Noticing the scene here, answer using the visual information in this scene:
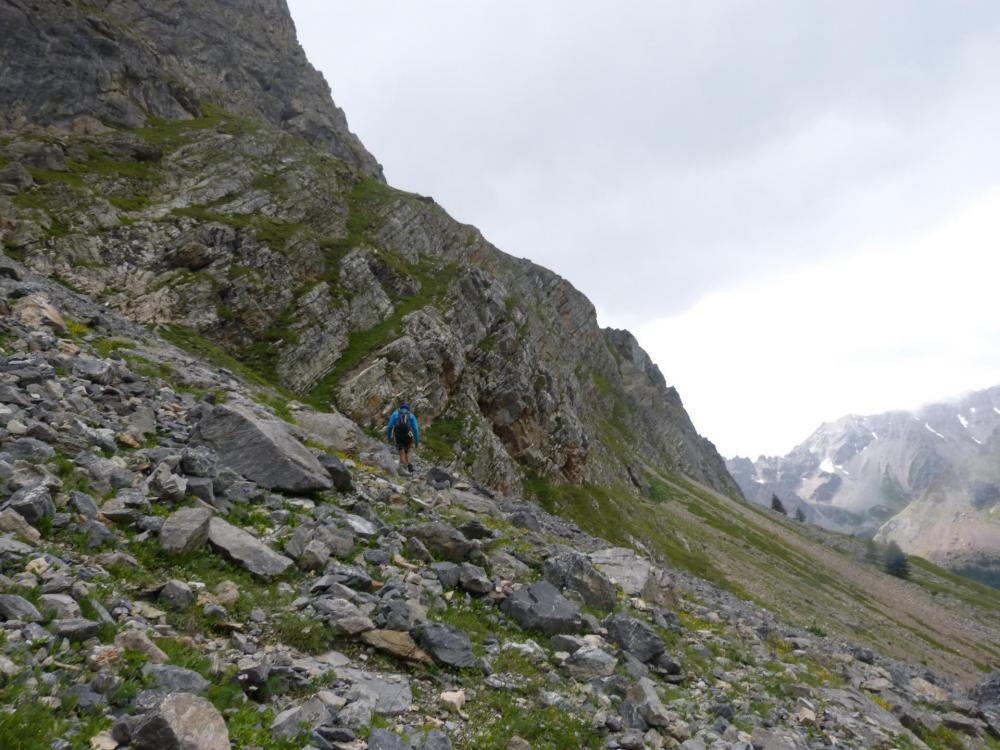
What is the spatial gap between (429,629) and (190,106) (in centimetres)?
9985

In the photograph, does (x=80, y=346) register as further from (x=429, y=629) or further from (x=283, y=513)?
(x=429, y=629)

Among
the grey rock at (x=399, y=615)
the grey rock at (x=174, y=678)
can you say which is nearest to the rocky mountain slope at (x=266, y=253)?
the grey rock at (x=399, y=615)

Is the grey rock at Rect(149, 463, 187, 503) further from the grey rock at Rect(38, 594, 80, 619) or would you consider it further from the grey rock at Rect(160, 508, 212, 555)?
the grey rock at Rect(38, 594, 80, 619)

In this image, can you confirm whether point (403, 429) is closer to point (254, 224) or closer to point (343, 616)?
point (343, 616)

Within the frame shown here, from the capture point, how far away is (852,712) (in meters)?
14.9

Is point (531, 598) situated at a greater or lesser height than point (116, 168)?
lesser

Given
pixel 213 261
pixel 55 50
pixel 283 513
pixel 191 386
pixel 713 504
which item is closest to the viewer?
pixel 283 513

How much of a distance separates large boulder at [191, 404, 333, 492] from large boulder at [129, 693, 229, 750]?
355 inches

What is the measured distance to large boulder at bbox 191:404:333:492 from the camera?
15195mm

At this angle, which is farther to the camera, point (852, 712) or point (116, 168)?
→ point (116, 168)

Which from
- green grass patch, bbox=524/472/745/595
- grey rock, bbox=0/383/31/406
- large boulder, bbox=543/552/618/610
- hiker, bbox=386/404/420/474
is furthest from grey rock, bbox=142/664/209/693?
green grass patch, bbox=524/472/745/595

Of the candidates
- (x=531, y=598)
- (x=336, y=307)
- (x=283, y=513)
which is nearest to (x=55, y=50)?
(x=336, y=307)

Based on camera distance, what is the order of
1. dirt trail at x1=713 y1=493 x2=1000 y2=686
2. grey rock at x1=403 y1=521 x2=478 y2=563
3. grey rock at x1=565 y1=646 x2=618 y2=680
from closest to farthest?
grey rock at x1=565 y1=646 x2=618 y2=680 → grey rock at x1=403 y1=521 x2=478 y2=563 → dirt trail at x1=713 y1=493 x2=1000 y2=686

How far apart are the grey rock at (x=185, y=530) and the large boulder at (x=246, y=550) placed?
0.25m
